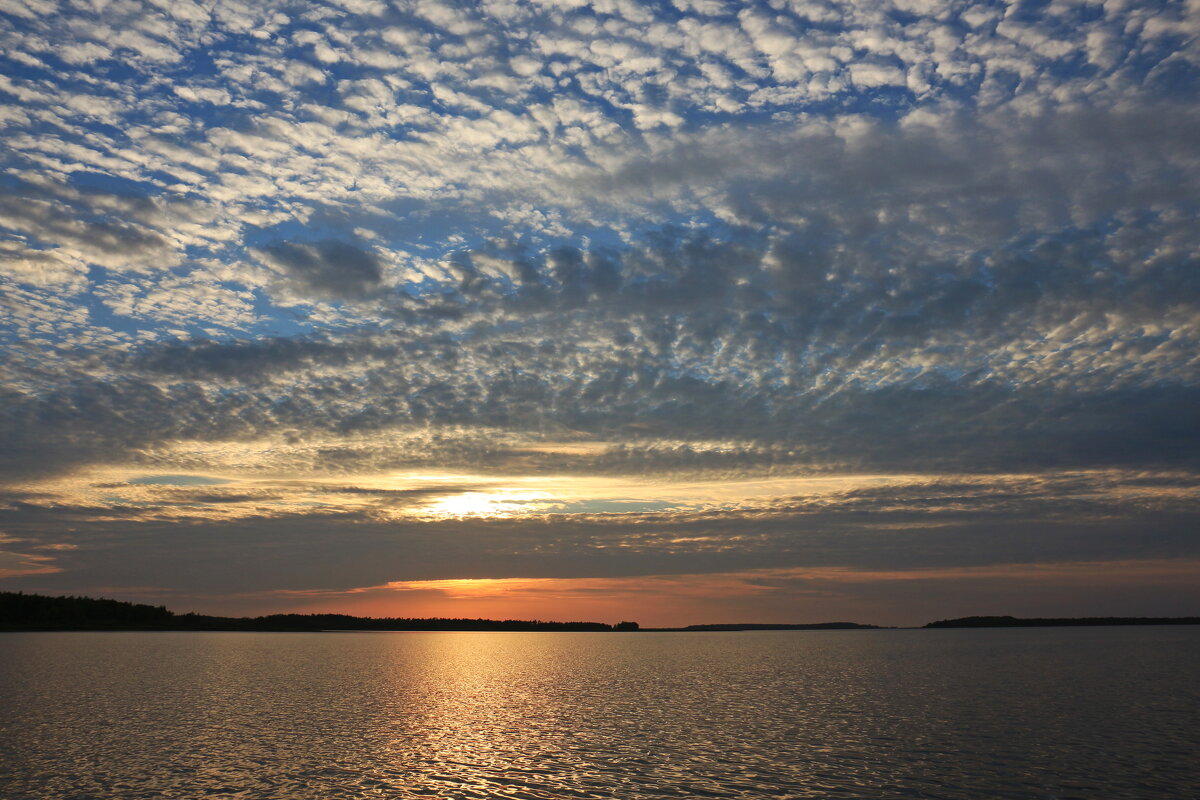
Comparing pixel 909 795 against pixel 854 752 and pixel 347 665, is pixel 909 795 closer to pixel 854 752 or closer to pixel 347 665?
pixel 854 752

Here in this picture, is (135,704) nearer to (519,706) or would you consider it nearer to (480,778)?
(519,706)

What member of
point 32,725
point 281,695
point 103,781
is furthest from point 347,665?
point 103,781

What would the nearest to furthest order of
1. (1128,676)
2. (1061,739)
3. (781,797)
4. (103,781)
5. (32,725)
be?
(781,797) < (103,781) < (1061,739) < (32,725) < (1128,676)

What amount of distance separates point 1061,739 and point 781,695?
1304 inches

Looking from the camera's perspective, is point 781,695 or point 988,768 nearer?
point 988,768

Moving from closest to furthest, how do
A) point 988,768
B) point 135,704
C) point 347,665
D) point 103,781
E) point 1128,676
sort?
point 103,781, point 988,768, point 135,704, point 1128,676, point 347,665

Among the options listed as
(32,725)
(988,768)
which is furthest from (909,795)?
(32,725)

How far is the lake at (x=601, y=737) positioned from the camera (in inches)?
1501

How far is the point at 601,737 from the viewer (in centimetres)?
5356

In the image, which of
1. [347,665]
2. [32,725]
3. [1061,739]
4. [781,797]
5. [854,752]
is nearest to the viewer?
[781,797]

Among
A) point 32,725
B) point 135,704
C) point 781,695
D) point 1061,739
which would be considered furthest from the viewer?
point 781,695

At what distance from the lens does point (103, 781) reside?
38.7 metres

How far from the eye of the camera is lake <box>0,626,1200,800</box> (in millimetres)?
38122

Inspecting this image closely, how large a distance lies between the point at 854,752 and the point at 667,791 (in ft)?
50.5
